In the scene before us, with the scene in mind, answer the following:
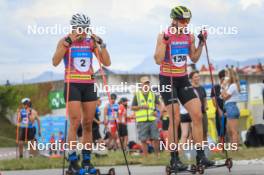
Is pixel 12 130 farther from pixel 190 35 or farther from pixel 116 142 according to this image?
pixel 190 35

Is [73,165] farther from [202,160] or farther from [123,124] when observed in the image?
[123,124]

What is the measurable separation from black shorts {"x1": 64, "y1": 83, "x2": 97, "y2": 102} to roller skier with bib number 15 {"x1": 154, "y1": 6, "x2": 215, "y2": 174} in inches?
42.0

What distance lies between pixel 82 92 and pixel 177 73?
1.49 metres

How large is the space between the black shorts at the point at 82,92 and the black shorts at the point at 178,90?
41.6 inches

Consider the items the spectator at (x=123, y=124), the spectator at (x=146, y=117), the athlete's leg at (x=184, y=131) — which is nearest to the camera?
the athlete's leg at (x=184, y=131)

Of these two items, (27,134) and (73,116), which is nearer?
(73,116)

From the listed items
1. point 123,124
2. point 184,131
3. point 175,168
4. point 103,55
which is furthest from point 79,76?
point 123,124

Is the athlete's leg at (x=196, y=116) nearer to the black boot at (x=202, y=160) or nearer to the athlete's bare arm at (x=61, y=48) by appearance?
the black boot at (x=202, y=160)

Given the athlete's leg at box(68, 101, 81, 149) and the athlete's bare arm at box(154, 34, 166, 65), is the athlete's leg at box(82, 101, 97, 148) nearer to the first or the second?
the athlete's leg at box(68, 101, 81, 149)

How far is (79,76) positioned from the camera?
9141 mm

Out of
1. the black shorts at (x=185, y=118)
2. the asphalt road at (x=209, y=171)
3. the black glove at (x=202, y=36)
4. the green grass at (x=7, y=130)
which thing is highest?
the green grass at (x=7, y=130)

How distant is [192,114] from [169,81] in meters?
0.62

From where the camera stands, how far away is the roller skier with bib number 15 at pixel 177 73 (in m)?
9.07

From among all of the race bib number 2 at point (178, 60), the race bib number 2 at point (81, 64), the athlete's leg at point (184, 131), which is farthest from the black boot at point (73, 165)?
the athlete's leg at point (184, 131)
